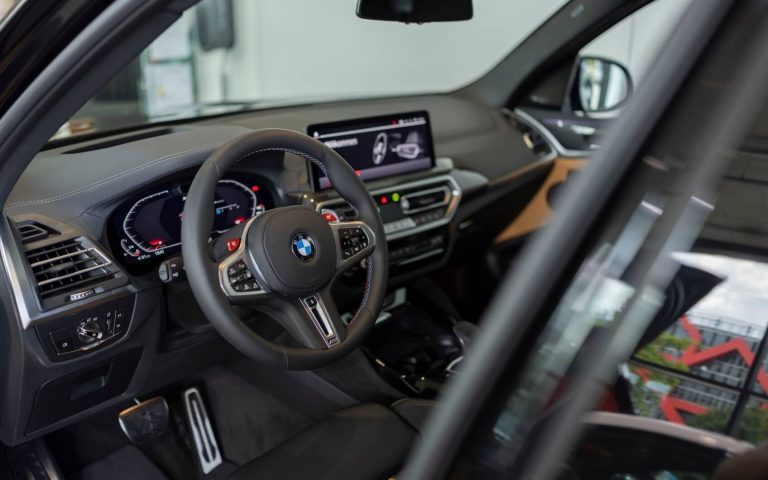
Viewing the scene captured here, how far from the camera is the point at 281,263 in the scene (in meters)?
1.44

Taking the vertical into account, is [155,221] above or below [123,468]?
above

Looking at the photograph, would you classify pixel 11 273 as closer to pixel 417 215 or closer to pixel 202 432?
pixel 202 432

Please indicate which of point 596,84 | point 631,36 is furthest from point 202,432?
point 631,36

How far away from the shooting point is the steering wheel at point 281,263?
1384mm

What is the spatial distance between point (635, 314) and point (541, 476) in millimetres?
143

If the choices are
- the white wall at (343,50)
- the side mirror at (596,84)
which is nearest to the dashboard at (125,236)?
the side mirror at (596,84)

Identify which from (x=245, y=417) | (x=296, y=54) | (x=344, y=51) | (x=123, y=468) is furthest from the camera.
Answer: (x=296, y=54)

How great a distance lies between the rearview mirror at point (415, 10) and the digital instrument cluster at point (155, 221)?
491mm

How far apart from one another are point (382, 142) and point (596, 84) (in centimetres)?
117

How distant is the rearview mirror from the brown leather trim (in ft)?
3.97

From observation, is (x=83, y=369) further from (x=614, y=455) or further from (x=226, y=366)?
(x=614, y=455)

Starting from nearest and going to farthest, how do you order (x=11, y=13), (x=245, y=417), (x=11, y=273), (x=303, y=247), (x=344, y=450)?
1. (x=11, y=13)
2. (x=11, y=273)
3. (x=303, y=247)
4. (x=344, y=450)
5. (x=245, y=417)

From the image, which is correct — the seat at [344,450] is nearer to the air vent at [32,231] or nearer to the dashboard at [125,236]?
the dashboard at [125,236]

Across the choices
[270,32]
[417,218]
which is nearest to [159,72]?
[270,32]
